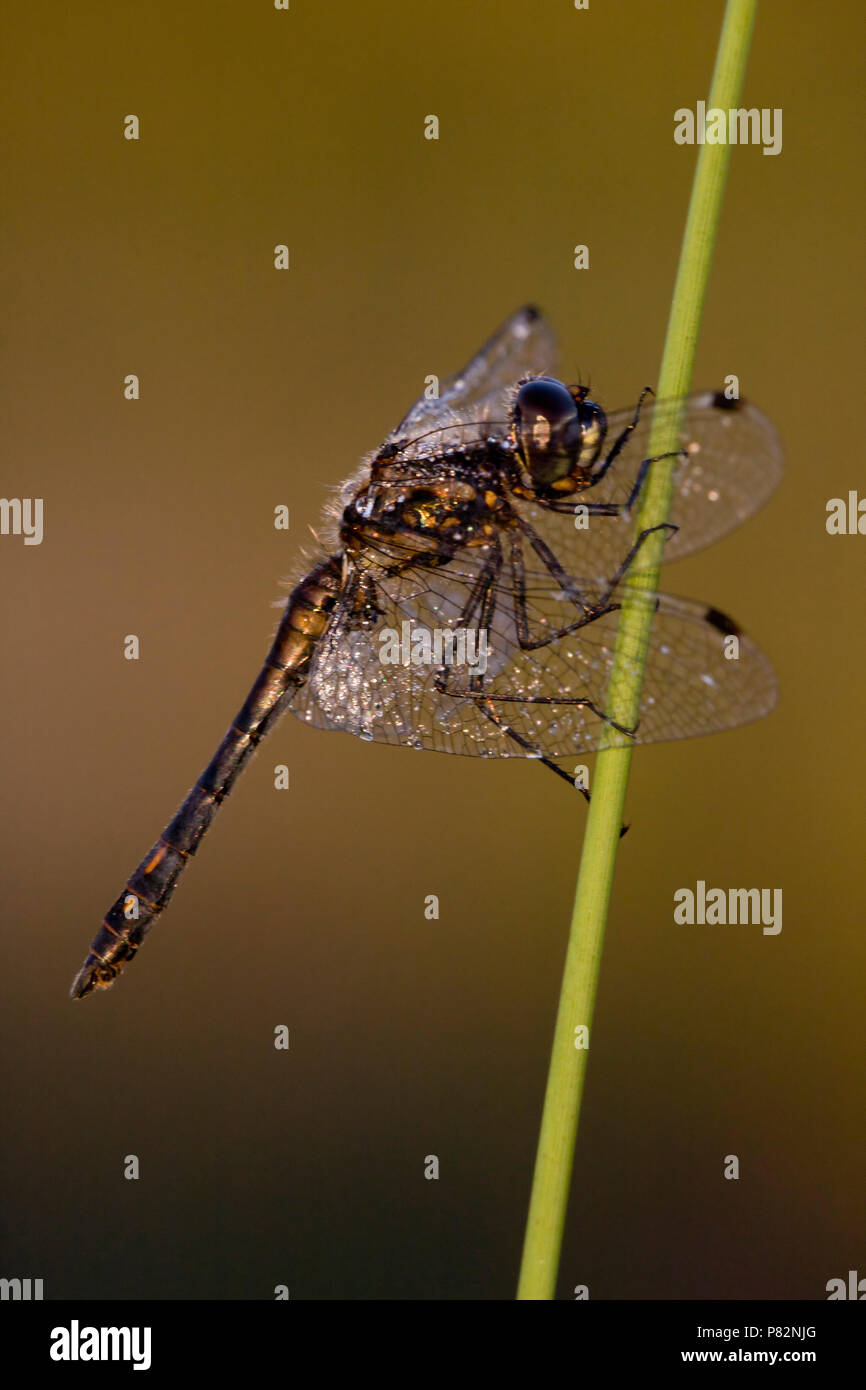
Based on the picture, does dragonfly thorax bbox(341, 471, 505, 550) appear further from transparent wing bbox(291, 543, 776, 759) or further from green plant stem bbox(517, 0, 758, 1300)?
green plant stem bbox(517, 0, 758, 1300)

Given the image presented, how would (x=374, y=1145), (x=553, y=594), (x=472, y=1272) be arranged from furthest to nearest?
(x=374, y=1145)
(x=472, y=1272)
(x=553, y=594)

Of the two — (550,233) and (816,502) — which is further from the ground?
(550,233)

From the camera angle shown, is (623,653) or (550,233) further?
(550,233)

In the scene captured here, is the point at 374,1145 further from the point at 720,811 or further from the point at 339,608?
the point at 339,608

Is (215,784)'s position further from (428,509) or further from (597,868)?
(597,868)

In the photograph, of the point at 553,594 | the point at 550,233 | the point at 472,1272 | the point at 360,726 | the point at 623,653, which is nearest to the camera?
the point at 623,653

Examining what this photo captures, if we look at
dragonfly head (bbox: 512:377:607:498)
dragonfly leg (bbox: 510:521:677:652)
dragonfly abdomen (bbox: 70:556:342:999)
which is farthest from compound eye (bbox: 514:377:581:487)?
dragonfly abdomen (bbox: 70:556:342:999)

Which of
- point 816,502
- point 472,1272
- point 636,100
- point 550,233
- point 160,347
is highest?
point 636,100

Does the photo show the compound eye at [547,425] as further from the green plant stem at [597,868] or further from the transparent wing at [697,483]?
→ the green plant stem at [597,868]
